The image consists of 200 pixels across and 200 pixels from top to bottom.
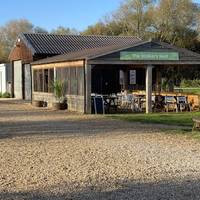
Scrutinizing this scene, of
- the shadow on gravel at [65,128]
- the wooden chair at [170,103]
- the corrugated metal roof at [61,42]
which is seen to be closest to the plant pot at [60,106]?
the wooden chair at [170,103]

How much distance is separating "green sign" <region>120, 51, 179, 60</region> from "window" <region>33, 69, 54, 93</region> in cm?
573

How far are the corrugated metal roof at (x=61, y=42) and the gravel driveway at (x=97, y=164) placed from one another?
17842mm

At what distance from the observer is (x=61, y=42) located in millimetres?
35812

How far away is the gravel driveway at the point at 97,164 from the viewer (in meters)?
7.72

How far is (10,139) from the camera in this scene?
1421cm

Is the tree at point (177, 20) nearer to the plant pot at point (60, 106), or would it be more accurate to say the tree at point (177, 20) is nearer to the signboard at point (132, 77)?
the signboard at point (132, 77)

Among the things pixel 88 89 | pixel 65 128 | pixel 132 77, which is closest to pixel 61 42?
pixel 132 77

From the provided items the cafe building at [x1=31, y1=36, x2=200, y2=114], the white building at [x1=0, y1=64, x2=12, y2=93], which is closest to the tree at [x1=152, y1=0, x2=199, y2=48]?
the white building at [x1=0, y1=64, x2=12, y2=93]

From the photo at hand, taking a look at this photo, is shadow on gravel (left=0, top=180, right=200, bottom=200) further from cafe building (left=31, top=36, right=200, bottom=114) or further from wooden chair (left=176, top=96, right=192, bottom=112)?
wooden chair (left=176, top=96, right=192, bottom=112)

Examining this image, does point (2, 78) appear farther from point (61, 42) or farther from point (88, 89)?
point (88, 89)

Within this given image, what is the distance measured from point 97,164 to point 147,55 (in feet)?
45.0

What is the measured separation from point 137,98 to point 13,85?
1859cm

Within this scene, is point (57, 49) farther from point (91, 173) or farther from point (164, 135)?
point (91, 173)

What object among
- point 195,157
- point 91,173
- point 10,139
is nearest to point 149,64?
point 10,139
